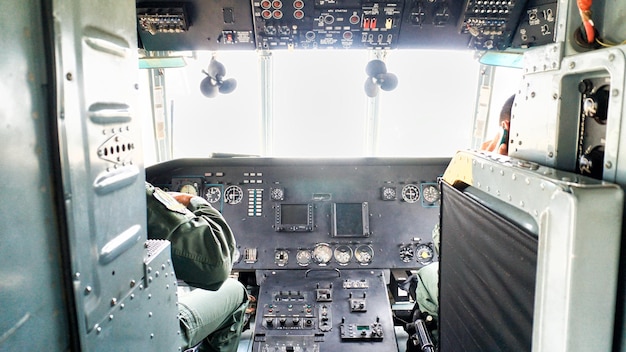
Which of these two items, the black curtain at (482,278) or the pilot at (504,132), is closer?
the black curtain at (482,278)

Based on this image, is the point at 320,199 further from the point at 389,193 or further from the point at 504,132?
the point at 504,132

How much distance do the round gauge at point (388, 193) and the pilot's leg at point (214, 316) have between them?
1.15 m

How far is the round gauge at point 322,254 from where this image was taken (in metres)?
3.05

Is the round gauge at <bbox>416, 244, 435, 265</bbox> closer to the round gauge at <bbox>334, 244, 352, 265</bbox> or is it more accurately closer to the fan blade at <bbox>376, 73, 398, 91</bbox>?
the round gauge at <bbox>334, 244, 352, 265</bbox>

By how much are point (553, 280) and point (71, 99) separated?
0.89m

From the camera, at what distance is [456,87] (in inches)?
183

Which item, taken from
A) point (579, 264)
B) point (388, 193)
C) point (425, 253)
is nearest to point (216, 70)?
point (388, 193)

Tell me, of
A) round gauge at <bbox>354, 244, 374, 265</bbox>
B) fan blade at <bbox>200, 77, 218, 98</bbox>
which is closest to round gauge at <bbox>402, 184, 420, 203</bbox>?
round gauge at <bbox>354, 244, 374, 265</bbox>

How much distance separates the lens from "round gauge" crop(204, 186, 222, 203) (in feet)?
10.4

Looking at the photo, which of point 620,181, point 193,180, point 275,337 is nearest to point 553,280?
point 620,181

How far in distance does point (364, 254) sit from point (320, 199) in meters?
0.47

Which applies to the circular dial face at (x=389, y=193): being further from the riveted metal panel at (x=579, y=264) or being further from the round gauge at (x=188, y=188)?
the riveted metal panel at (x=579, y=264)

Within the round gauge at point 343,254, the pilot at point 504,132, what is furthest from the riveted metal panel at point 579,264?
A: the round gauge at point 343,254

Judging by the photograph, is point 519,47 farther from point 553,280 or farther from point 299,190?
point 553,280
